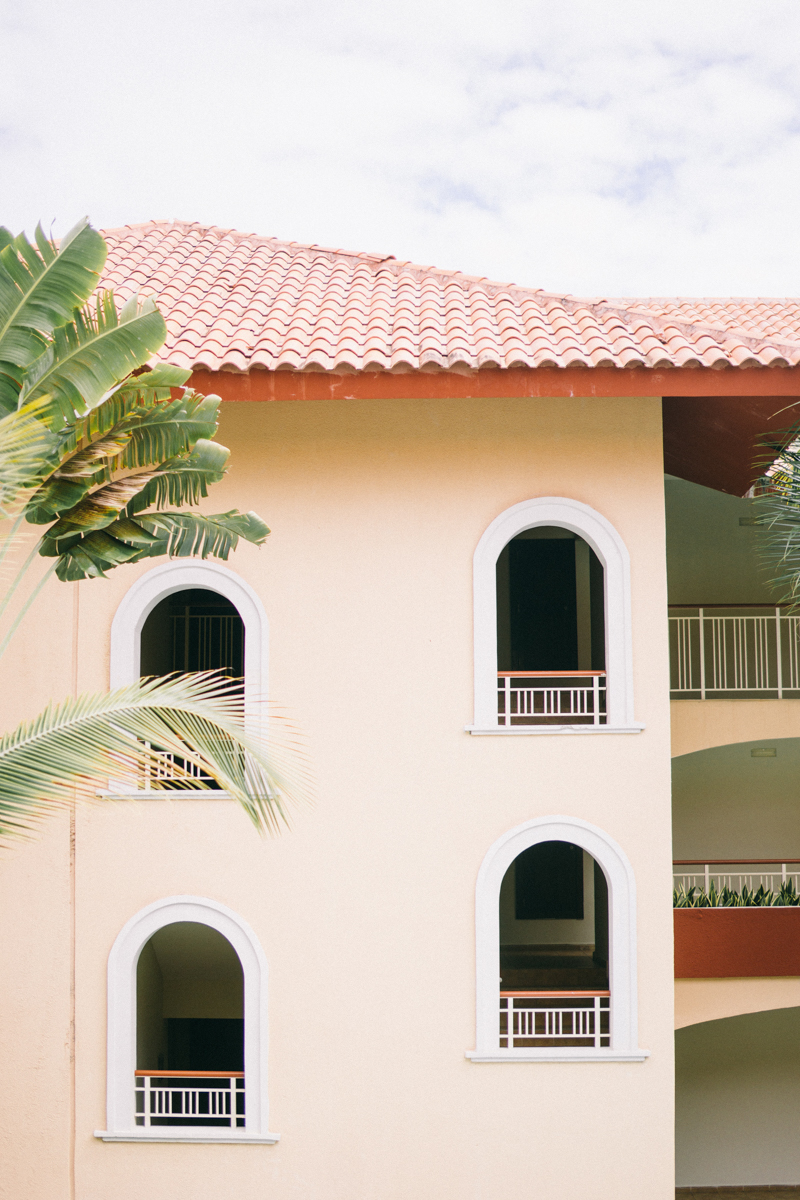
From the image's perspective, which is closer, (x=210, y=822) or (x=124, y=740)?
(x=124, y=740)

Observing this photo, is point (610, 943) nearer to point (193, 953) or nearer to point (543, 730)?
point (543, 730)

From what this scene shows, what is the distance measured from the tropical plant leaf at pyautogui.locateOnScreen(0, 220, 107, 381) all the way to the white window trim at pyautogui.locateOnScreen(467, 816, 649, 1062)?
5277 millimetres

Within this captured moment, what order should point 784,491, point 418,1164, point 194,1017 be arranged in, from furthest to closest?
point 194,1017
point 784,491
point 418,1164

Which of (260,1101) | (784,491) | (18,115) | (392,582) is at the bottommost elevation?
(260,1101)

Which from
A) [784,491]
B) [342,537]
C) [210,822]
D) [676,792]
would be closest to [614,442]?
[784,491]

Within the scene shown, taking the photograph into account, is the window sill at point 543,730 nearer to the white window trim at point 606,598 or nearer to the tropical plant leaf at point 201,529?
the white window trim at point 606,598

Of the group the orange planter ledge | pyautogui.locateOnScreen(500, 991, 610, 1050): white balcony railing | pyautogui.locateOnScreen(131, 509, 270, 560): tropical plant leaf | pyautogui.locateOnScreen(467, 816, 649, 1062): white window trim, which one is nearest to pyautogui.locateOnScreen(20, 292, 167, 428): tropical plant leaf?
pyautogui.locateOnScreen(131, 509, 270, 560): tropical plant leaf

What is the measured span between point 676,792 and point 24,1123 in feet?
27.6

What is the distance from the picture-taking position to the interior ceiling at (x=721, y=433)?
8898 millimetres

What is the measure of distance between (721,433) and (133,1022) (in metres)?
7.50

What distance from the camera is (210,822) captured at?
27.9 feet

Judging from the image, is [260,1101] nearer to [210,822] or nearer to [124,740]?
[210,822]

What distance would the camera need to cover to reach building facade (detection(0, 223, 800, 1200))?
8242 mm

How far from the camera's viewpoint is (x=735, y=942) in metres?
9.43
